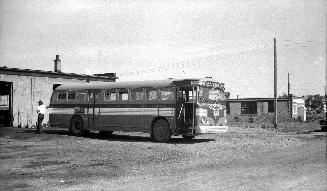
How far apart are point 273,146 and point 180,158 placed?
20.0 ft

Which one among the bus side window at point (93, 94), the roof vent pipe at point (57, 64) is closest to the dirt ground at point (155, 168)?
the bus side window at point (93, 94)

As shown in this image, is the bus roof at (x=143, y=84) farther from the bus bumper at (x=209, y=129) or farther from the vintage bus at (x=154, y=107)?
the bus bumper at (x=209, y=129)

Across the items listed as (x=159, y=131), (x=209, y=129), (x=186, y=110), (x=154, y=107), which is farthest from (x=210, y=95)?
(x=159, y=131)

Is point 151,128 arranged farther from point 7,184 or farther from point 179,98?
point 7,184

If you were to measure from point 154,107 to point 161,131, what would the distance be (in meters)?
1.18

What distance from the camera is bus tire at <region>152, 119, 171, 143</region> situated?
17344 mm

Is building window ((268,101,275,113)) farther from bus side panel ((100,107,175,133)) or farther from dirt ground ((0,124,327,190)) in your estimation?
dirt ground ((0,124,327,190))

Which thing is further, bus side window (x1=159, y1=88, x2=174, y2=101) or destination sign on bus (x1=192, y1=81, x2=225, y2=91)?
bus side window (x1=159, y1=88, x2=174, y2=101)

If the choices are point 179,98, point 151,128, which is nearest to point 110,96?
point 151,128

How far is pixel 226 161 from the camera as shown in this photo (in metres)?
11.7

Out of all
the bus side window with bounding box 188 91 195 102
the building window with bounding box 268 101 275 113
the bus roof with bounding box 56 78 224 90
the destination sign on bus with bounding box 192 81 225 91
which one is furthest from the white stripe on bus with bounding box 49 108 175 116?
the building window with bounding box 268 101 275 113

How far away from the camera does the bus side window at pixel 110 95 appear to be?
1934 centimetres

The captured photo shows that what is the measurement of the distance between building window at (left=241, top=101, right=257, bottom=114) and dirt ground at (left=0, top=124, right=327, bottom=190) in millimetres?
44634

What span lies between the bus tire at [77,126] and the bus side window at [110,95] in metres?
2.37
